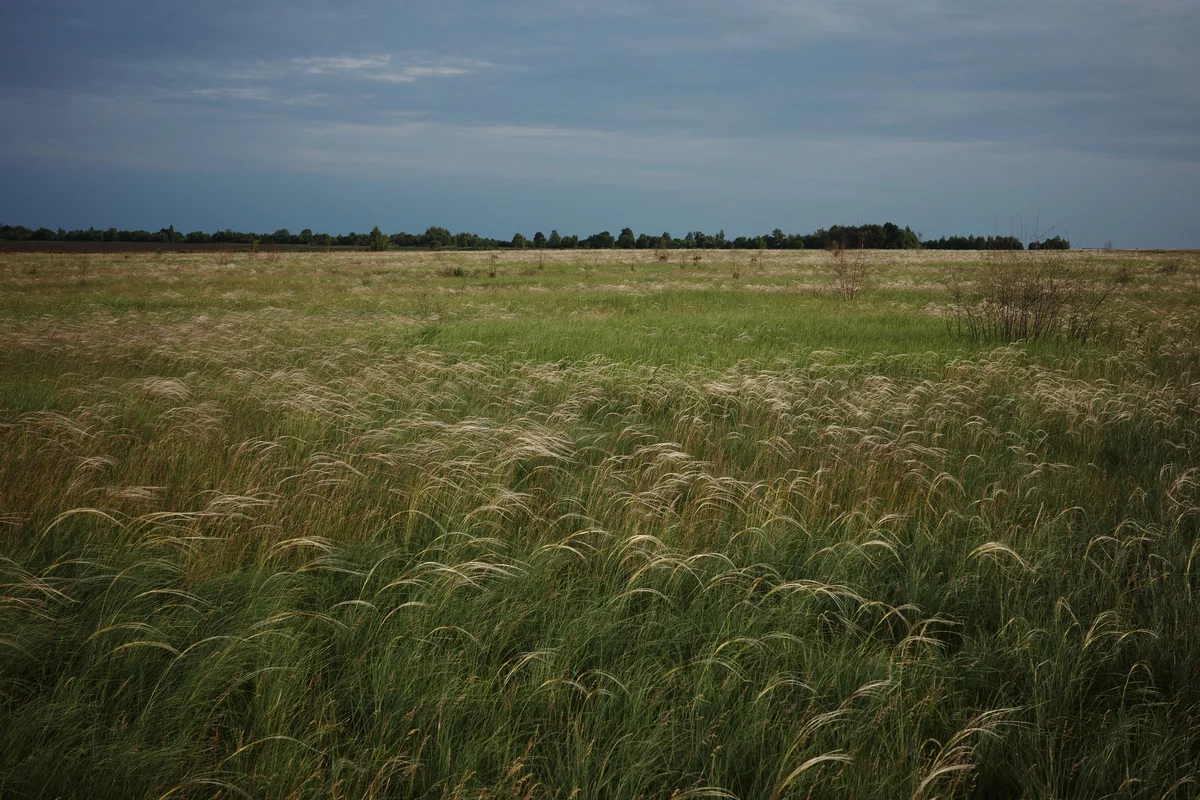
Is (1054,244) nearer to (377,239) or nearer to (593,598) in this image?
(593,598)

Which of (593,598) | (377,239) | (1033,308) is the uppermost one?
(377,239)

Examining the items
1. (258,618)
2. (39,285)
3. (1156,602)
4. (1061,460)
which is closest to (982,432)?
(1061,460)

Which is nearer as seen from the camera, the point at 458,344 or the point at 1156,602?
the point at 1156,602

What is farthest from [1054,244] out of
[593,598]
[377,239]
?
[377,239]

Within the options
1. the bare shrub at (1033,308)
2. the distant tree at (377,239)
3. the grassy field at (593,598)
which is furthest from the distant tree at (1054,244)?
the distant tree at (377,239)

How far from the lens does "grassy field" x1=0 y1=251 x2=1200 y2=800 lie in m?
2.09

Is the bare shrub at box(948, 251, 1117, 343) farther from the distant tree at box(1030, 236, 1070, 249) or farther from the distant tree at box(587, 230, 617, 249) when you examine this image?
the distant tree at box(587, 230, 617, 249)

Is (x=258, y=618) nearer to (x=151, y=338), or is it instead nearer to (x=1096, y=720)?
(x=1096, y=720)

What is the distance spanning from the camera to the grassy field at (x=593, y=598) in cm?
209

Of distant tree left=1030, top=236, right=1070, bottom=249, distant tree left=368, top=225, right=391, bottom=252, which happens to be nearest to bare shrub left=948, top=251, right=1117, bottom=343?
distant tree left=1030, top=236, right=1070, bottom=249

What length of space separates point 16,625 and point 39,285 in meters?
28.2

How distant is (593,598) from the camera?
2930 mm

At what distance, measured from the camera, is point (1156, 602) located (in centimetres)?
308

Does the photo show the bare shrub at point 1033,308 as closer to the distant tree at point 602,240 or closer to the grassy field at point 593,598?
the grassy field at point 593,598
